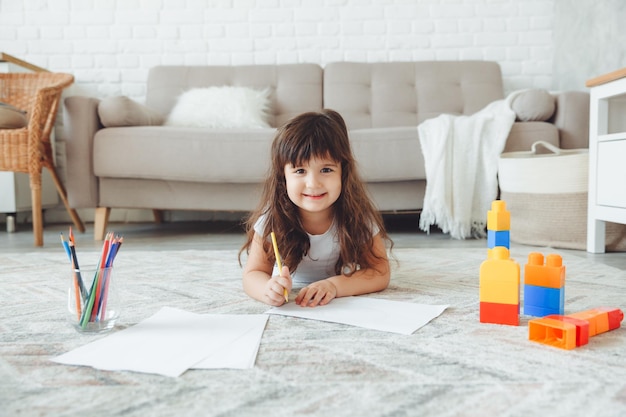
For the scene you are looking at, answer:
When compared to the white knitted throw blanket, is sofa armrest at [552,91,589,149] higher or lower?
higher

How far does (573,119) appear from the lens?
2.35 metres

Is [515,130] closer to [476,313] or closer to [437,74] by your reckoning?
[437,74]

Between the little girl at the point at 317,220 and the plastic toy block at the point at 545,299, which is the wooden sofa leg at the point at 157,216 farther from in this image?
the plastic toy block at the point at 545,299

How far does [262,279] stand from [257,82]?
1.93 m

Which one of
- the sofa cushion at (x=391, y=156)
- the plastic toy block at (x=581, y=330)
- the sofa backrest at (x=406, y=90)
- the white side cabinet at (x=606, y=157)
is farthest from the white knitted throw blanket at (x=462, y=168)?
the plastic toy block at (x=581, y=330)

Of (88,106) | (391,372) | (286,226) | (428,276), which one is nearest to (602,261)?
(428,276)

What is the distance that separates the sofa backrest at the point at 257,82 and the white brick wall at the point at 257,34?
0.24m

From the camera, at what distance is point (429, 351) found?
0.82 meters

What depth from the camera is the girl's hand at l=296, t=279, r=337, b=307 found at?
1086mm

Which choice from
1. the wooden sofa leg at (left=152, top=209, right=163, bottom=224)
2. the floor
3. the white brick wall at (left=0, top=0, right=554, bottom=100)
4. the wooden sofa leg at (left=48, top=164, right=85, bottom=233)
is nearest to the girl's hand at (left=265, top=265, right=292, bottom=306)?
the floor

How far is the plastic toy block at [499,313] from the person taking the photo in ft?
3.13

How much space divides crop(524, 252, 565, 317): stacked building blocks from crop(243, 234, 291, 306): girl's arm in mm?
453

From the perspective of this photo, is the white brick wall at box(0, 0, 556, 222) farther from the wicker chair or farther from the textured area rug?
the textured area rug

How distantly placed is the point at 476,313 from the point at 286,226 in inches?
17.6
